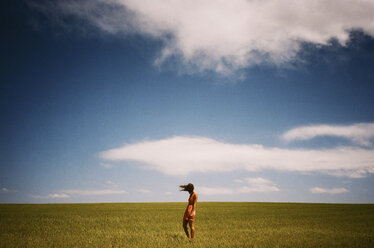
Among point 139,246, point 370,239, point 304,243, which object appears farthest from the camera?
point 370,239

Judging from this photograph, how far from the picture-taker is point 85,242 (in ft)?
37.5

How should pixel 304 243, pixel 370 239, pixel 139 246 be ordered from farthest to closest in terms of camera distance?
A: pixel 370 239 → pixel 304 243 → pixel 139 246

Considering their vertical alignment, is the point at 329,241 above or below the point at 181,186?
below

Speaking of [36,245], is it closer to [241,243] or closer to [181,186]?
[181,186]

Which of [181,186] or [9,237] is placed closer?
[181,186]

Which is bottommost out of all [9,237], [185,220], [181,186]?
[9,237]

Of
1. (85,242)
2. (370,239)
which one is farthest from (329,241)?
(85,242)

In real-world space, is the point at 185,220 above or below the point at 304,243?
above

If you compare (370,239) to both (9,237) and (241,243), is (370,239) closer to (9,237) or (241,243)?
(241,243)

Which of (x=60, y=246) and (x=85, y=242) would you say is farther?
(x=85, y=242)

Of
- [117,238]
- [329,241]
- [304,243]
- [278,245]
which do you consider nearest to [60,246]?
[117,238]

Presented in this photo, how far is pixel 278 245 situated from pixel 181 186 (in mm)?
4679

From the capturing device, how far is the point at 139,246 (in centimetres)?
1036

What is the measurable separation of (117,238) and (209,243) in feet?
15.7
